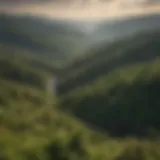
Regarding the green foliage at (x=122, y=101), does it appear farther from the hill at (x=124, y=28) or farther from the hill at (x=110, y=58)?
the hill at (x=124, y=28)

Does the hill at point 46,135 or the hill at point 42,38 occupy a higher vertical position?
the hill at point 42,38

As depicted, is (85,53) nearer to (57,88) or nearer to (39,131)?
(57,88)

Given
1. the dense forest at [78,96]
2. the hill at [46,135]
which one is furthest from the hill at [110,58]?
the hill at [46,135]

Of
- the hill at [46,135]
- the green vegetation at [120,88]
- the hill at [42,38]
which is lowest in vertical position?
the hill at [46,135]

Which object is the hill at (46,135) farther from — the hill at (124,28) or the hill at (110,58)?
the hill at (124,28)

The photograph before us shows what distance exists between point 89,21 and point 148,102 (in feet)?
1.31

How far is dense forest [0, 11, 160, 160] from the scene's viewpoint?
1275 millimetres

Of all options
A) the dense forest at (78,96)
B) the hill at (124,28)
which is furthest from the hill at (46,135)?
the hill at (124,28)

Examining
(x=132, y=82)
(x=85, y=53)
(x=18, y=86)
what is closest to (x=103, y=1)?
(x=85, y=53)

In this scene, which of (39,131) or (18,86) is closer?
(39,131)

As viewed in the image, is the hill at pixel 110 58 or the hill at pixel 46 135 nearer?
the hill at pixel 46 135

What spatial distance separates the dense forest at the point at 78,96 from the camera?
1.28 m

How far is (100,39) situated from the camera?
1446 mm

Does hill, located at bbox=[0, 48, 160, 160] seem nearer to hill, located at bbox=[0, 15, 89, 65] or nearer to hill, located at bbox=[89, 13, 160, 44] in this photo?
hill, located at bbox=[0, 15, 89, 65]
